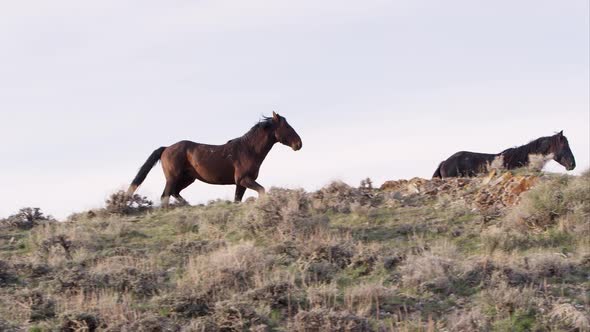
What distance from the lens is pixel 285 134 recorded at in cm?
2048

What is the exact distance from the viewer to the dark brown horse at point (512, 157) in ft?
75.4

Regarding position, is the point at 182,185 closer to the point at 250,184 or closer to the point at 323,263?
the point at 250,184

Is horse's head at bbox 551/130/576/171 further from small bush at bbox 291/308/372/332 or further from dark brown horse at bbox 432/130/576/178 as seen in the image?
small bush at bbox 291/308/372/332

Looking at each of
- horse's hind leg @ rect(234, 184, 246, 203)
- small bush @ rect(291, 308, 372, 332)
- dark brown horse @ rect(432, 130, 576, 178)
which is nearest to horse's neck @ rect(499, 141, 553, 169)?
dark brown horse @ rect(432, 130, 576, 178)

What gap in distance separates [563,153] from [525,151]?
4.05 ft

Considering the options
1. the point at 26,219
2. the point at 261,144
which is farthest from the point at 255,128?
the point at 26,219

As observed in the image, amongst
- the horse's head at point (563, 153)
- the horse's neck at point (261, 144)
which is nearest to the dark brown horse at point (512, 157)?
the horse's head at point (563, 153)

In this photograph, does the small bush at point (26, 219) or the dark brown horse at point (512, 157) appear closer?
the small bush at point (26, 219)

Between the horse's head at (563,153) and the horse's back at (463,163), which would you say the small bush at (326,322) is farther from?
the horse's head at (563,153)

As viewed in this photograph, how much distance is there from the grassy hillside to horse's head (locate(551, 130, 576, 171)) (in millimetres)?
6805

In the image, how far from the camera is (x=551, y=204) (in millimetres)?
15273

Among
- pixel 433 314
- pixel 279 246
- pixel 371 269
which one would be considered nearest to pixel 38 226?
pixel 279 246

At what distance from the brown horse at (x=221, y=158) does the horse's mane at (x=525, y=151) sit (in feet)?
19.4

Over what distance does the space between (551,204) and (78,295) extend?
7827mm
